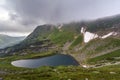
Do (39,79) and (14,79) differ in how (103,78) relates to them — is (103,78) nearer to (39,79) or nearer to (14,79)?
(39,79)

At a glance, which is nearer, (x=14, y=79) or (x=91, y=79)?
(x=91, y=79)

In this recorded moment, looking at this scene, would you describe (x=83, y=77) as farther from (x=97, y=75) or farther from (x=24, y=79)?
(x=24, y=79)

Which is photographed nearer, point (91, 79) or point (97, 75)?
point (91, 79)

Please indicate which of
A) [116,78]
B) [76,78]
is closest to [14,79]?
[76,78]

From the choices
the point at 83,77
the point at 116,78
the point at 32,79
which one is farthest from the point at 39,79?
→ the point at 116,78

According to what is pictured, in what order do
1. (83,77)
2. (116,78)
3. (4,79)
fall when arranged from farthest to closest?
(4,79) < (83,77) < (116,78)

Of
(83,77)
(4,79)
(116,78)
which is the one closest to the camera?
(116,78)

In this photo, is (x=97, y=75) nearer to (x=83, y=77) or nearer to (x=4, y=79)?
(x=83, y=77)
